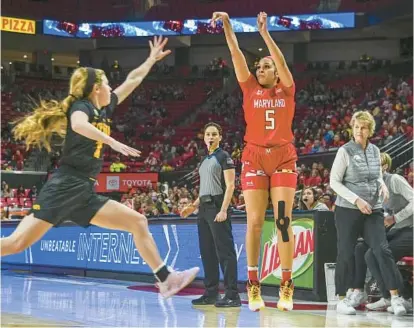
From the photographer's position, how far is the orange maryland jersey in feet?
23.5

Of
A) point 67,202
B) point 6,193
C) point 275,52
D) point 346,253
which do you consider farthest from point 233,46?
point 6,193

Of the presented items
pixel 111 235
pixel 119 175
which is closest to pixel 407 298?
pixel 111 235

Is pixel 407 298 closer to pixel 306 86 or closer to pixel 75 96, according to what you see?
pixel 75 96

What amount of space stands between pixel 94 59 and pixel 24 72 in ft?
13.3

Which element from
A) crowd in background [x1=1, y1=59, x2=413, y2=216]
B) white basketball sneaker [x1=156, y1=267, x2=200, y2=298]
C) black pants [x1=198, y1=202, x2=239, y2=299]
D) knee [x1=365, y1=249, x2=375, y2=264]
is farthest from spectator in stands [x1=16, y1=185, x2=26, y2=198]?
white basketball sneaker [x1=156, y1=267, x2=200, y2=298]

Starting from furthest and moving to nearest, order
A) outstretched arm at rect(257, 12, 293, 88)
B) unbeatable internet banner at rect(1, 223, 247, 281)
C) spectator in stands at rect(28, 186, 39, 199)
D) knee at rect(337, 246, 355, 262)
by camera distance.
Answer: spectator in stands at rect(28, 186, 39, 199) < unbeatable internet banner at rect(1, 223, 247, 281) < knee at rect(337, 246, 355, 262) < outstretched arm at rect(257, 12, 293, 88)

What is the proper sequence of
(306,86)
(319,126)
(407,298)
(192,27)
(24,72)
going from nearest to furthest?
(407,298) → (319,126) → (306,86) → (192,27) → (24,72)

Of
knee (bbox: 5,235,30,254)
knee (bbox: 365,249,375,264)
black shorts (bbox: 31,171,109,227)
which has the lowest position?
knee (bbox: 365,249,375,264)

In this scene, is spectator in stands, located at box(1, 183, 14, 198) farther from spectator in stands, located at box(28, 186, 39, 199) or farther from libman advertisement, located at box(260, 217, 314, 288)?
libman advertisement, located at box(260, 217, 314, 288)

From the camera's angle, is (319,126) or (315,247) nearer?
(315,247)

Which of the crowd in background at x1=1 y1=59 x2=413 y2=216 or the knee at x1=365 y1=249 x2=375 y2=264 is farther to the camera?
the crowd in background at x1=1 y1=59 x2=413 y2=216

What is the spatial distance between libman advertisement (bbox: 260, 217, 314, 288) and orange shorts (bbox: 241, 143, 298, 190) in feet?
12.2

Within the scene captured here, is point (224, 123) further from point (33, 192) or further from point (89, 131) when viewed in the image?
→ point (89, 131)

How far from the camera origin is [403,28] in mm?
34938
